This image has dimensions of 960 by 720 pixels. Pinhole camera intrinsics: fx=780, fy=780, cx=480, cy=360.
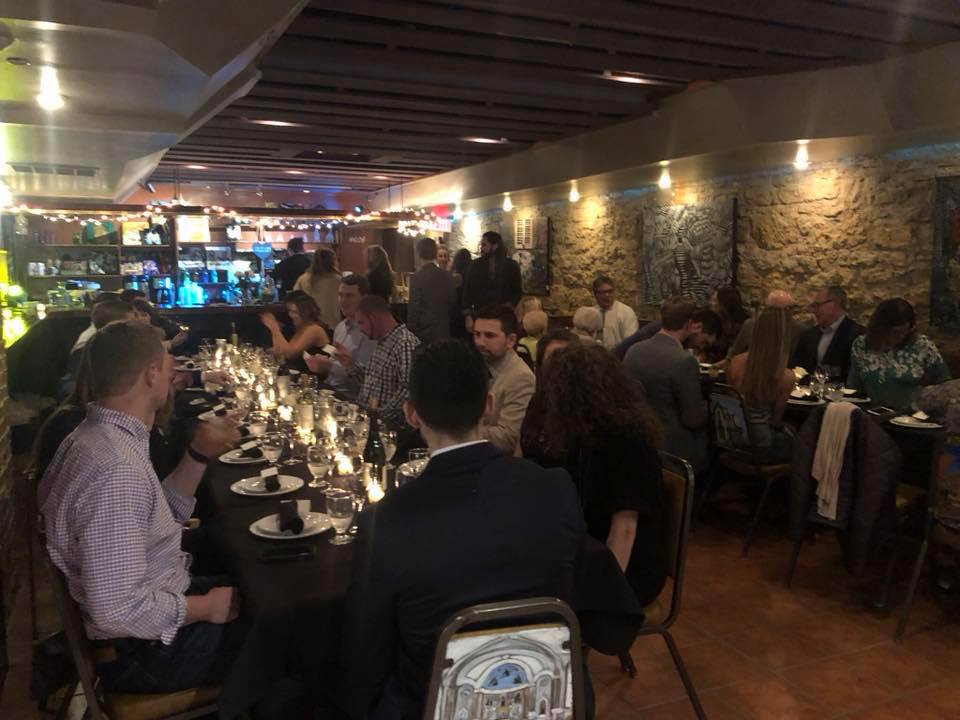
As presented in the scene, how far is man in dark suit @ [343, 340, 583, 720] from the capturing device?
1604 mm

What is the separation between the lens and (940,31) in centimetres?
562

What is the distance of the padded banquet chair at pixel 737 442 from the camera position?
4590 millimetres

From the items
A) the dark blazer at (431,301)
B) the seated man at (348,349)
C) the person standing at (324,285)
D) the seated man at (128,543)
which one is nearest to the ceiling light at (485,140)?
the dark blazer at (431,301)

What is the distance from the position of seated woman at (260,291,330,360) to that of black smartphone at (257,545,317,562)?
4075 mm

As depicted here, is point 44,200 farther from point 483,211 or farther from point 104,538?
point 104,538

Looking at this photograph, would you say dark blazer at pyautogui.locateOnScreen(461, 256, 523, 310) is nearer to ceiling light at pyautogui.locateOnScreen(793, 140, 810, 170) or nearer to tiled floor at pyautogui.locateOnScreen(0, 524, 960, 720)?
ceiling light at pyautogui.locateOnScreen(793, 140, 810, 170)

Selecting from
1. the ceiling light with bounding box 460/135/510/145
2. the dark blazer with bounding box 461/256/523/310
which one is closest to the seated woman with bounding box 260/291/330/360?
the dark blazer with bounding box 461/256/523/310

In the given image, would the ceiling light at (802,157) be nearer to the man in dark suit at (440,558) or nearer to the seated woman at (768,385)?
the seated woman at (768,385)

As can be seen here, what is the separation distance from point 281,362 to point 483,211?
7.13m

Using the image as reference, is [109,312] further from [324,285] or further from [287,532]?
[324,285]

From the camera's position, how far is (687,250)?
8.33 m

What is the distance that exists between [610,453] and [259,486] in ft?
4.18

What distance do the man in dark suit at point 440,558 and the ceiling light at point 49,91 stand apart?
13.7 feet

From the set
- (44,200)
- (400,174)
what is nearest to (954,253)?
(400,174)
